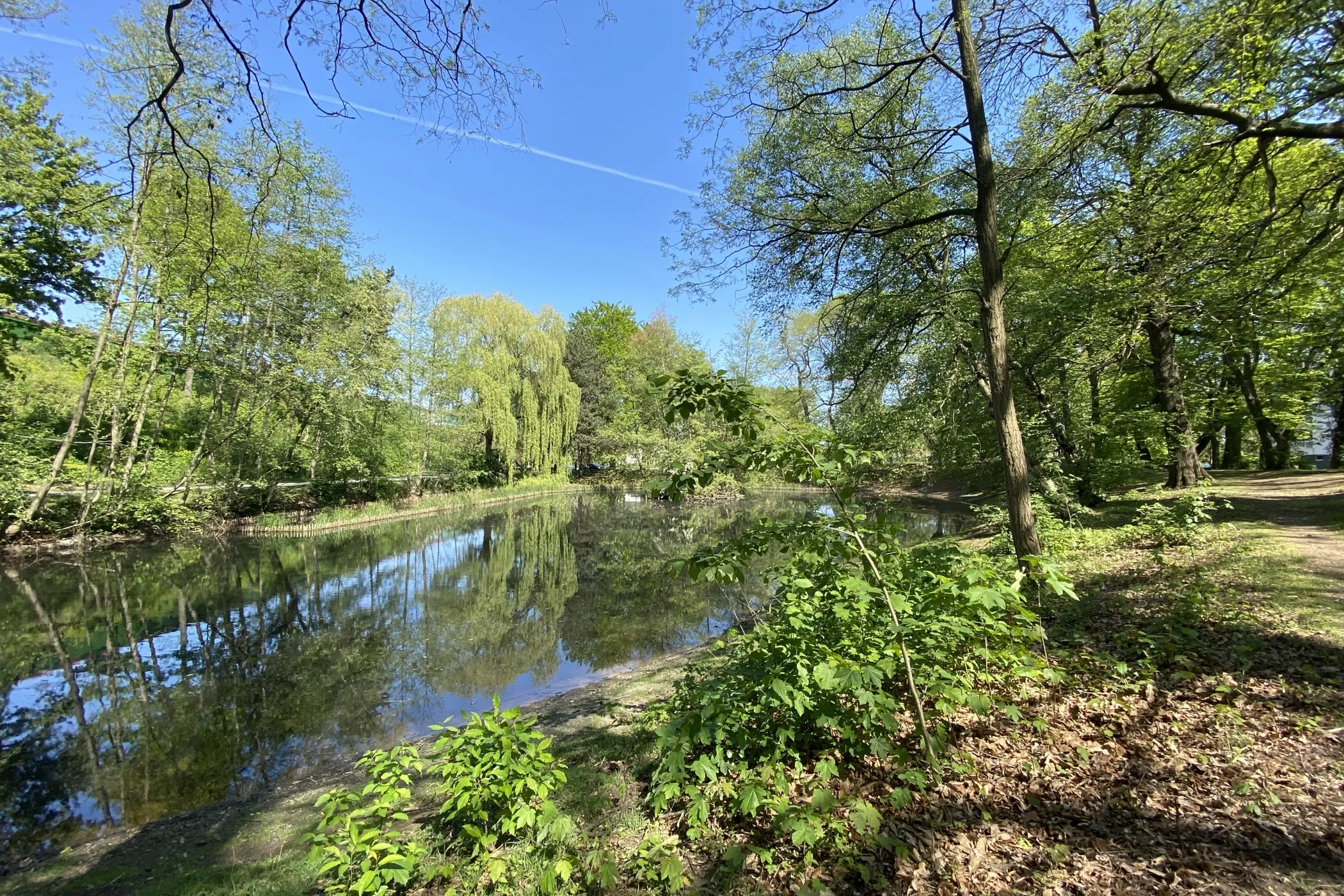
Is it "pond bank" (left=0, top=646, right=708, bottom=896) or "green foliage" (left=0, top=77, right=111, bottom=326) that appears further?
"green foliage" (left=0, top=77, right=111, bottom=326)

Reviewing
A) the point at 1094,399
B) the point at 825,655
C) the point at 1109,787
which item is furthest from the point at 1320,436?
the point at 825,655

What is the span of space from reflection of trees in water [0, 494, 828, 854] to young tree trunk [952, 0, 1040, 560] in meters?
2.03

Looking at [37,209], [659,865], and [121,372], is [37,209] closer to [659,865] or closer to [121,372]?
[121,372]

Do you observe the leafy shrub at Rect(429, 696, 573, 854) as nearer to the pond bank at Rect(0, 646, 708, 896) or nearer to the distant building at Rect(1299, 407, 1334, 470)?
the pond bank at Rect(0, 646, 708, 896)

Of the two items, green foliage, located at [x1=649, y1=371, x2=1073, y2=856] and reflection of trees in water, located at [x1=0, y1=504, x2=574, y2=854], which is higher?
green foliage, located at [x1=649, y1=371, x2=1073, y2=856]

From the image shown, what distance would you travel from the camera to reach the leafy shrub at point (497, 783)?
104 inches

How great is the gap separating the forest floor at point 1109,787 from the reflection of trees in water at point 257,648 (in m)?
1.17

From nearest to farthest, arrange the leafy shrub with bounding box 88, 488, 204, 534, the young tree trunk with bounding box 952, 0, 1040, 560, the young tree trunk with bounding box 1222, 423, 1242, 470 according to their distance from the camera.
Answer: the young tree trunk with bounding box 952, 0, 1040, 560
the leafy shrub with bounding box 88, 488, 204, 534
the young tree trunk with bounding box 1222, 423, 1242, 470

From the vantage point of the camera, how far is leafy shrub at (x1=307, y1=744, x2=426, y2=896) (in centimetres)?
230

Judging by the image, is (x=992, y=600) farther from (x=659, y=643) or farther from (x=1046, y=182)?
(x=659, y=643)

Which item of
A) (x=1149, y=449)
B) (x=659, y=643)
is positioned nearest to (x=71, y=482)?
(x=659, y=643)

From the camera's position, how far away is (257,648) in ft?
27.5

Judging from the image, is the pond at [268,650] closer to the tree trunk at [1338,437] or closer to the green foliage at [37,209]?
the green foliage at [37,209]

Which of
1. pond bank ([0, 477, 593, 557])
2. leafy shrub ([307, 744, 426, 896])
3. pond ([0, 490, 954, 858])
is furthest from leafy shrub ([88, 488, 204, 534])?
leafy shrub ([307, 744, 426, 896])
